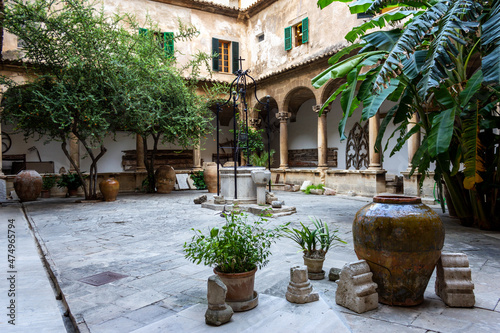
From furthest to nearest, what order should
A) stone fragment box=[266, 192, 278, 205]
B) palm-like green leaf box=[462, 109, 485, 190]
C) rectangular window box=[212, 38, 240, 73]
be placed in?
rectangular window box=[212, 38, 240, 73] < stone fragment box=[266, 192, 278, 205] < palm-like green leaf box=[462, 109, 485, 190]

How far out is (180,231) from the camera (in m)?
6.07

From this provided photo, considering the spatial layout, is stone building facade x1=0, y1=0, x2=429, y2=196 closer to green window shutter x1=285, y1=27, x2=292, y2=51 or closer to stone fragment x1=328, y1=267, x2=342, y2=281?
green window shutter x1=285, y1=27, x2=292, y2=51

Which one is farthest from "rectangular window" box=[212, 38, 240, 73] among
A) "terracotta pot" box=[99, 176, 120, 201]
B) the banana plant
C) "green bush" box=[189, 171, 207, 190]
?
the banana plant

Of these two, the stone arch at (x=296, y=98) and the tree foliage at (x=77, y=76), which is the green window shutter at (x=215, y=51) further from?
the tree foliage at (x=77, y=76)

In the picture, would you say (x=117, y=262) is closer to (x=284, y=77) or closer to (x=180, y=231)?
(x=180, y=231)

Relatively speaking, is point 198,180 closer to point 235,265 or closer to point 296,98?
point 296,98

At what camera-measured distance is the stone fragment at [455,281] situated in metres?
2.64

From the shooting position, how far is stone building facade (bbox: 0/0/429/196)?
511 inches

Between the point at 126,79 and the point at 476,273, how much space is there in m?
9.91

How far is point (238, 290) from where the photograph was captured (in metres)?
2.61

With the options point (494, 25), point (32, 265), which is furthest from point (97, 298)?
point (494, 25)

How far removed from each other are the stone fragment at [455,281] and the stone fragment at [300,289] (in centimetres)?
103

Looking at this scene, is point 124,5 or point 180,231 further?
point 124,5

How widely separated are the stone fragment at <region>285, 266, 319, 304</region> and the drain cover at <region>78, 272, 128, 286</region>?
1910 mm
